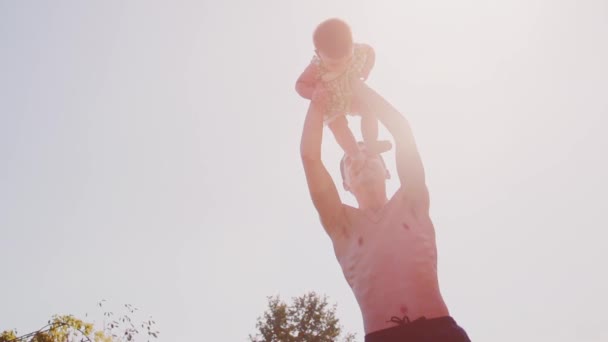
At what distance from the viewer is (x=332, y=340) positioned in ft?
98.5

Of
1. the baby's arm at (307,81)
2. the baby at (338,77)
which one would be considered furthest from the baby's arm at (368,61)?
the baby's arm at (307,81)

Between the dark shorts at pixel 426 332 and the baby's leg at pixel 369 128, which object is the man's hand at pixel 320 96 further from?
the dark shorts at pixel 426 332

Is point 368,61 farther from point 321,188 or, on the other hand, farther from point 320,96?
point 321,188

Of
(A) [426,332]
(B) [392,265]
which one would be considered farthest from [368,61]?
(A) [426,332]

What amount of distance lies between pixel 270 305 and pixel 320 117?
29.6m

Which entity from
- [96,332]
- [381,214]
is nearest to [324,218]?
[381,214]

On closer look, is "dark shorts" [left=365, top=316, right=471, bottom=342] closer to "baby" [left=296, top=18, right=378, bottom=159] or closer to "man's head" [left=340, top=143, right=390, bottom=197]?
"man's head" [left=340, top=143, right=390, bottom=197]

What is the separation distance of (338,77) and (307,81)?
0.27 meters

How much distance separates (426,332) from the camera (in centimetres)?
231

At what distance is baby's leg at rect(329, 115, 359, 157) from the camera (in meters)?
3.56

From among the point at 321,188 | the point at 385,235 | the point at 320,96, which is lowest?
the point at 385,235

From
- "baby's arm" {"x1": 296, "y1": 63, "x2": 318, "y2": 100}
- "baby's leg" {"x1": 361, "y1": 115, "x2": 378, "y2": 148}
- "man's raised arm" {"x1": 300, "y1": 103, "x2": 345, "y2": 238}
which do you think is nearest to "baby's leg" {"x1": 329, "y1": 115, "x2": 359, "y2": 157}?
"baby's leg" {"x1": 361, "y1": 115, "x2": 378, "y2": 148}

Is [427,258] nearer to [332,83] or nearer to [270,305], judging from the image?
[332,83]

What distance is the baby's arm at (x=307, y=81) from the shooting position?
11.5 ft
